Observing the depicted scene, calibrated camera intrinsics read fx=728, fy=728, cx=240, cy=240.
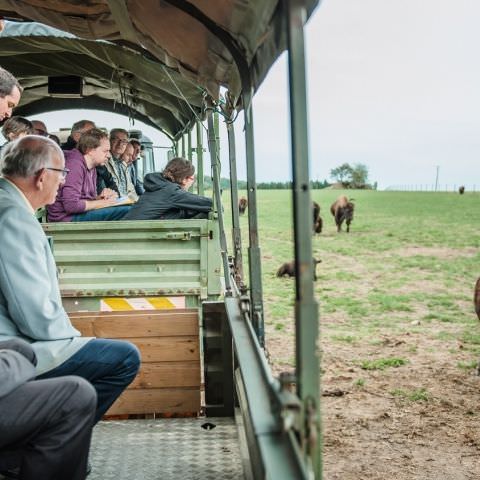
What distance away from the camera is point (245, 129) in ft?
11.3

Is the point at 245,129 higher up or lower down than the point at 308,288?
higher up

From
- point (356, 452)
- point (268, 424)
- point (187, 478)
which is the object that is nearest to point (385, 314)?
point (356, 452)

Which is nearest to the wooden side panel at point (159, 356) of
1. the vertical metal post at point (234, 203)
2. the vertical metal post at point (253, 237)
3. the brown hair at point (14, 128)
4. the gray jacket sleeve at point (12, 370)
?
the vertical metal post at point (234, 203)

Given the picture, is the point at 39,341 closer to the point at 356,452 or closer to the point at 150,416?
the point at 150,416

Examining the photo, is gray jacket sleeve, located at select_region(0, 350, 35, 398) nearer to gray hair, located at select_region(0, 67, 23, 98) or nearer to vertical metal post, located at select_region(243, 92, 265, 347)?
vertical metal post, located at select_region(243, 92, 265, 347)

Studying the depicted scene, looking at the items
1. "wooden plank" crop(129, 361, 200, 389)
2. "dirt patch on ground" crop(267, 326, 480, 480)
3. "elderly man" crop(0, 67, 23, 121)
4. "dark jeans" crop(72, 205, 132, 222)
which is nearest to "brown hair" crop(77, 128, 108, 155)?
"dark jeans" crop(72, 205, 132, 222)

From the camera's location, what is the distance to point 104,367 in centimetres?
308

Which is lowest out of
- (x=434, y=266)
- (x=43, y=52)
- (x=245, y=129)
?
(x=434, y=266)

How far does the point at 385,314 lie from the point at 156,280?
629 centimetres

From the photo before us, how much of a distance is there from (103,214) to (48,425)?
399 centimetres

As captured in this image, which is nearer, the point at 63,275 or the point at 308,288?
the point at 308,288

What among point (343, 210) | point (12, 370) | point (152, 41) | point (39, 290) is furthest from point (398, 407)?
point (343, 210)

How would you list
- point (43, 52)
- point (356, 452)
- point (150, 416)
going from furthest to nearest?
1. point (43, 52)
2. point (356, 452)
3. point (150, 416)

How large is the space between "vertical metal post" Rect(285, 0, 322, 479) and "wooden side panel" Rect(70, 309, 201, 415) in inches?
91.0
